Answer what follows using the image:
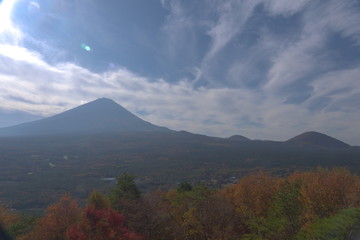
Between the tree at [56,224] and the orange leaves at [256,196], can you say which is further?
the orange leaves at [256,196]

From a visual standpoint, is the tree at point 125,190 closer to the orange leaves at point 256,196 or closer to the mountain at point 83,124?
the orange leaves at point 256,196

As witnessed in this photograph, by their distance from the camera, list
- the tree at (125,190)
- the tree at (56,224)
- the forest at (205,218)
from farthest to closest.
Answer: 1. the tree at (125,190)
2. the tree at (56,224)
3. the forest at (205,218)

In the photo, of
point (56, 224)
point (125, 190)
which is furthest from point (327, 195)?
point (56, 224)

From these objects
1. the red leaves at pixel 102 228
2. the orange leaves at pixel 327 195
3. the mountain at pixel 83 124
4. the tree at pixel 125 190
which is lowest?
the red leaves at pixel 102 228

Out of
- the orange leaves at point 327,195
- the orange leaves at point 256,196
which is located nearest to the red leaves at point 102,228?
the orange leaves at point 327,195

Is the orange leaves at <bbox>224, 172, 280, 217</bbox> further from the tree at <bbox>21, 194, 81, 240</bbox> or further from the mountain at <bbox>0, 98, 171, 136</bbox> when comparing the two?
the mountain at <bbox>0, 98, 171, 136</bbox>

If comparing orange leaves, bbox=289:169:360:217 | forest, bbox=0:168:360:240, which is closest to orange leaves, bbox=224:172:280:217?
forest, bbox=0:168:360:240

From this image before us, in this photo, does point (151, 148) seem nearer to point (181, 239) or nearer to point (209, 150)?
point (209, 150)

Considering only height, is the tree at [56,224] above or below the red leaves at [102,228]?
below

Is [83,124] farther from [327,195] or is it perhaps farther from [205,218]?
[327,195]
